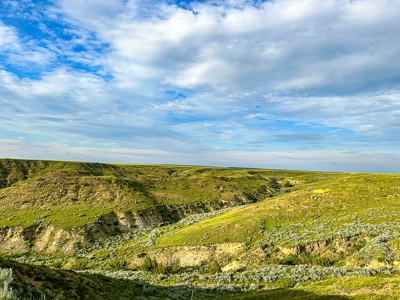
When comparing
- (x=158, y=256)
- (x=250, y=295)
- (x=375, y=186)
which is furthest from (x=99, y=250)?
(x=375, y=186)

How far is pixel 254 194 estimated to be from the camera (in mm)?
96750

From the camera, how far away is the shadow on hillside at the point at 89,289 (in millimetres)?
17797

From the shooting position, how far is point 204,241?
4181cm

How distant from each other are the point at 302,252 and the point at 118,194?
49148mm

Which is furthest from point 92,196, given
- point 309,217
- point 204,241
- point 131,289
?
point 309,217

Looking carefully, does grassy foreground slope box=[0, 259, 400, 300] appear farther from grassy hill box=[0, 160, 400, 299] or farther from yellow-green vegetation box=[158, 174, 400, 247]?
yellow-green vegetation box=[158, 174, 400, 247]

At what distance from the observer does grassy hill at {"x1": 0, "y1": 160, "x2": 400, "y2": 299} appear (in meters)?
26.7

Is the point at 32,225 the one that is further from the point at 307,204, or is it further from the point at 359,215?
the point at 359,215

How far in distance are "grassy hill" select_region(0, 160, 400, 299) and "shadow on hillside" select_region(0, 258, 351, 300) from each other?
0.20 meters

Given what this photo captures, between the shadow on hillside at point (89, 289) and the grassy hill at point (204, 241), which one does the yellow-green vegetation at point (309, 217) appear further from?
the shadow on hillside at point (89, 289)

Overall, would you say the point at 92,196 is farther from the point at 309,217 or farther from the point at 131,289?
the point at 309,217

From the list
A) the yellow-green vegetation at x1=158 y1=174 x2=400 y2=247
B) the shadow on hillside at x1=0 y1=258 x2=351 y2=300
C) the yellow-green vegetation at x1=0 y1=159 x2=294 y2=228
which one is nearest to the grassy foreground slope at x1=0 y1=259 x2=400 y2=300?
the shadow on hillside at x1=0 y1=258 x2=351 y2=300

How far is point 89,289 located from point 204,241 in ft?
72.6

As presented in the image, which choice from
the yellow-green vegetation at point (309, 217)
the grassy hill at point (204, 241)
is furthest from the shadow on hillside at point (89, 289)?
the yellow-green vegetation at point (309, 217)
